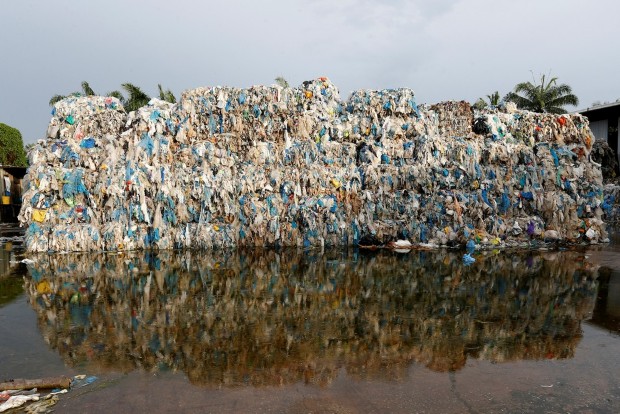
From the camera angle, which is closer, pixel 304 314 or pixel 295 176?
pixel 304 314

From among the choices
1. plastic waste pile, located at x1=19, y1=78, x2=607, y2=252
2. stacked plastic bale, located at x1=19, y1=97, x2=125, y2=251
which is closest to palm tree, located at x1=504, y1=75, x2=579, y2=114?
plastic waste pile, located at x1=19, y1=78, x2=607, y2=252

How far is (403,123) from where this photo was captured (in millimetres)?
12461

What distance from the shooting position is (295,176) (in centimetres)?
1159

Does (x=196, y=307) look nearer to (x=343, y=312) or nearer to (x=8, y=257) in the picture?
(x=343, y=312)

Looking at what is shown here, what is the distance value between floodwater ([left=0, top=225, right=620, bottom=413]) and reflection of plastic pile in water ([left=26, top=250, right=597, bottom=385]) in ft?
0.09

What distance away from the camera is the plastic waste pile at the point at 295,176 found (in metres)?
10.8

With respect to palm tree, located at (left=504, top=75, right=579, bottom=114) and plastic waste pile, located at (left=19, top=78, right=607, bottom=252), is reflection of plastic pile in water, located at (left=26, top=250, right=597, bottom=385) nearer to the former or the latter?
plastic waste pile, located at (left=19, top=78, right=607, bottom=252)

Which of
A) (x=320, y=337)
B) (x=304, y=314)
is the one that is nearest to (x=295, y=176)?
(x=304, y=314)

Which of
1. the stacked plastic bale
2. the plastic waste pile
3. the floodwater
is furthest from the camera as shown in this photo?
the plastic waste pile

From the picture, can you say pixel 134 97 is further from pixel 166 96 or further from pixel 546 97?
pixel 546 97

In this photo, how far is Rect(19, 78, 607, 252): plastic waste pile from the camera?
1082cm

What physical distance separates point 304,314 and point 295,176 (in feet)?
21.5

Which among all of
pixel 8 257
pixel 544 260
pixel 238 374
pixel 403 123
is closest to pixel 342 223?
pixel 403 123

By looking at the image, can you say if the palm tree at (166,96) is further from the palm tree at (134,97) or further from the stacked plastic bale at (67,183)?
the stacked plastic bale at (67,183)
